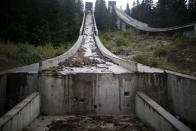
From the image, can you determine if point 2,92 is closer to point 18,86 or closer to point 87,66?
point 18,86

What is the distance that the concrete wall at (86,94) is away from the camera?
34.5 feet

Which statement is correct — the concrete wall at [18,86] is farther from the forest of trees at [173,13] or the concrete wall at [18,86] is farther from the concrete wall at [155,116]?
the forest of trees at [173,13]

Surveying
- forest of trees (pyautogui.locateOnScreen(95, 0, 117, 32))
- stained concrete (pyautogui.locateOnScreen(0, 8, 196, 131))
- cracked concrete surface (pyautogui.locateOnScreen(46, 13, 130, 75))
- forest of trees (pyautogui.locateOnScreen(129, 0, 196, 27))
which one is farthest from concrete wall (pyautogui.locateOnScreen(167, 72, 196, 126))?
forest of trees (pyautogui.locateOnScreen(95, 0, 117, 32))

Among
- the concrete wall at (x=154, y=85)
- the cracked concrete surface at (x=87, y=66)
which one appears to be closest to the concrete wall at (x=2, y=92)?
the cracked concrete surface at (x=87, y=66)

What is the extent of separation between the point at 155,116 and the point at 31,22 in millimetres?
21383

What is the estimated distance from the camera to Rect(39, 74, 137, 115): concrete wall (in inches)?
414

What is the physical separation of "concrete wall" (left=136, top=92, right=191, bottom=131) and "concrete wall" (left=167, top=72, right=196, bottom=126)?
118 centimetres

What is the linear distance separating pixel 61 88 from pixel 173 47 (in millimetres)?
12580

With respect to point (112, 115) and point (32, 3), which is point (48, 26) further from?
point (112, 115)

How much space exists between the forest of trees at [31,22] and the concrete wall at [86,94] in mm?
13665

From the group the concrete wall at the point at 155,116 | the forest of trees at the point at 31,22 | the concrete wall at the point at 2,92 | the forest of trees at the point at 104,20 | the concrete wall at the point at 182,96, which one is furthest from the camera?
the forest of trees at the point at 104,20

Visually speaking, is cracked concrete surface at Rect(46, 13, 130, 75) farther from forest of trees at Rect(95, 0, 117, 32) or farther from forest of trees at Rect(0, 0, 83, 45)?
forest of trees at Rect(95, 0, 117, 32)

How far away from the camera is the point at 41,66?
10844 mm

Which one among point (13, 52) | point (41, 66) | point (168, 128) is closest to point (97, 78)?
point (41, 66)
